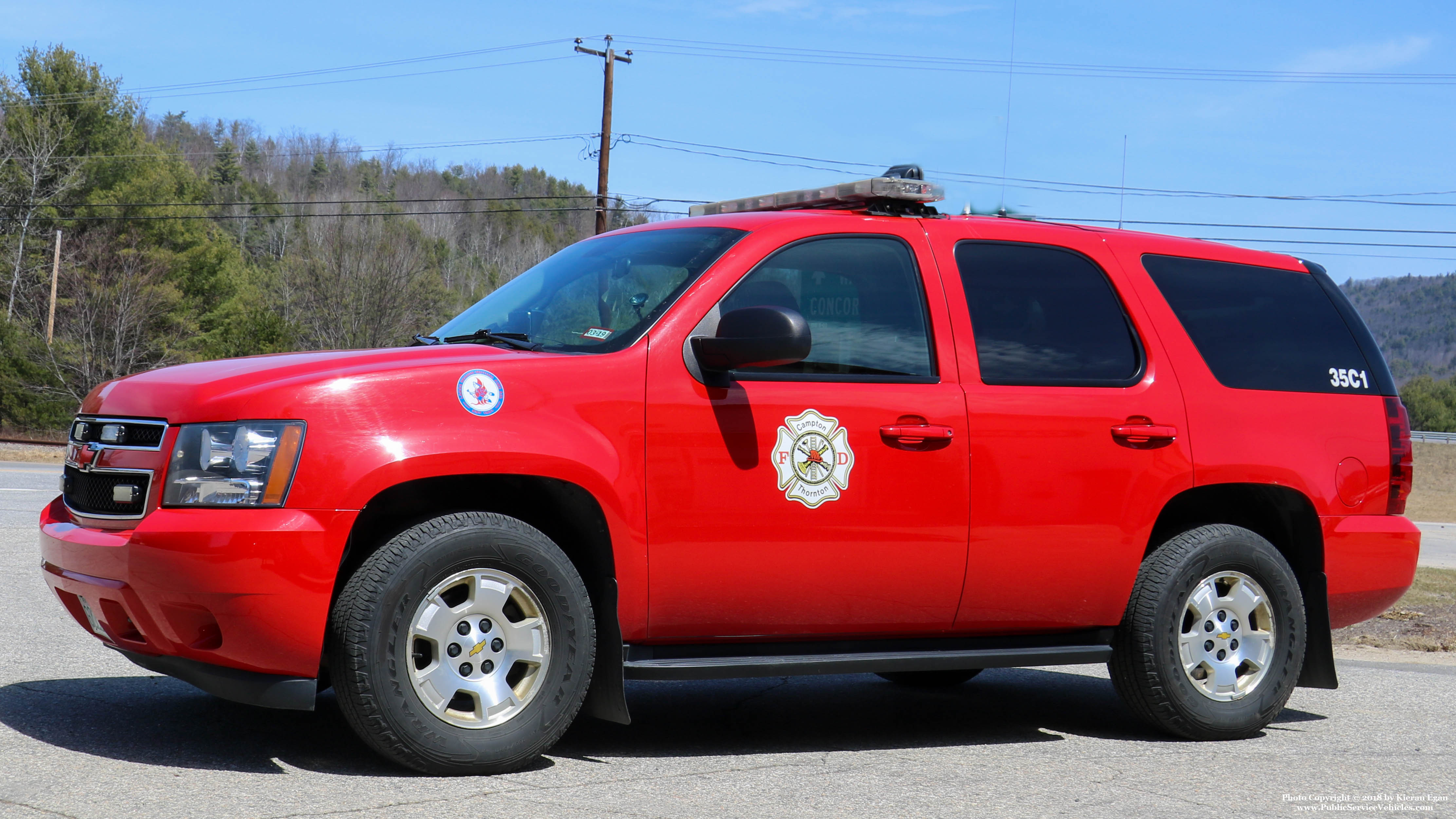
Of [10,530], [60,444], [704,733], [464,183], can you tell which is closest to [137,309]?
[60,444]

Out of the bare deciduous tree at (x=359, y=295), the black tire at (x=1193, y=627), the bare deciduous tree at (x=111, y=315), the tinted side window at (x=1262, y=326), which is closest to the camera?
the black tire at (x=1193, y=627)

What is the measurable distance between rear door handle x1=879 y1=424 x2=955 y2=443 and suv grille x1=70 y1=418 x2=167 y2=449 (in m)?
2.38

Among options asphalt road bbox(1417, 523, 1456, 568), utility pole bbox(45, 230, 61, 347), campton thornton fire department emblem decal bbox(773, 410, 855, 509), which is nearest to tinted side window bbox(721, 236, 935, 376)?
campton thornton fire department emblem decal bbox(773, 410, 855, 509)

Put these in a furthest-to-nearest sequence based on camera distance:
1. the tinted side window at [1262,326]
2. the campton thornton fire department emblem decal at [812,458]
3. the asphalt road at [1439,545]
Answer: the asphalt road at [1439,545], the tinted side window at [1262,326], the campton thornton fire department emblem decal at [812,458]

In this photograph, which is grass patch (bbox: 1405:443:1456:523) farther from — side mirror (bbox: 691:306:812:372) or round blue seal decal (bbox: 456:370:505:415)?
round blue seal decal (bbox: 456:370:505:415)

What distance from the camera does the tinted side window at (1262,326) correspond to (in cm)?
576

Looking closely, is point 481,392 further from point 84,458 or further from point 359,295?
point 359,295

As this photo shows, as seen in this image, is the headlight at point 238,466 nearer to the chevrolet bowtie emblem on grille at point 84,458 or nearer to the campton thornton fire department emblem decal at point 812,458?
the chevrolet bowtie emblem on grille at point 84,458

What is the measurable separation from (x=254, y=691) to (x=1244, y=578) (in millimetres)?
3880

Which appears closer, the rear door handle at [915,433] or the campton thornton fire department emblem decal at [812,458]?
the campton thornton fire department emblem decal at [812,458]

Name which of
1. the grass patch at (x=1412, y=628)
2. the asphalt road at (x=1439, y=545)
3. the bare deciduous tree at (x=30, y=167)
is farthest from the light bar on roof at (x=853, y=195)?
the bare deciduous tree at (x=30, y=167)

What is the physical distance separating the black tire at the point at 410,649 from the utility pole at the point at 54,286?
4337 centimetres

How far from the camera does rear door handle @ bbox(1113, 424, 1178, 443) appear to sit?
5324 mm

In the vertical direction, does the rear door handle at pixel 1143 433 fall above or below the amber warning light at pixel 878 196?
below
